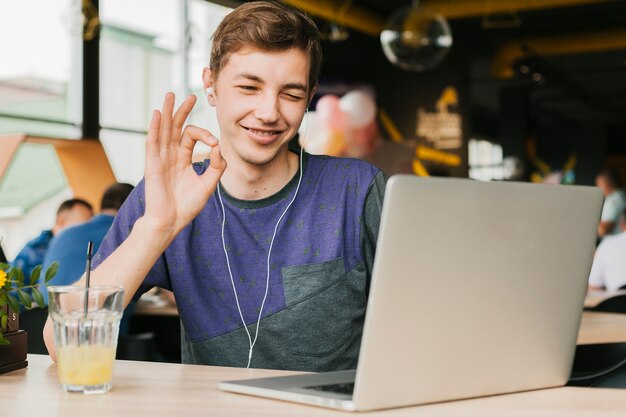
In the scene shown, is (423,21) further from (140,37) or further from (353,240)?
(353,240)

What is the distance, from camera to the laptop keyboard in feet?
3.97

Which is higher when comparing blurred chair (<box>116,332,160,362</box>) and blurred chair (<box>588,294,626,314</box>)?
blurred chair (<box>588,294,626,314</box>)

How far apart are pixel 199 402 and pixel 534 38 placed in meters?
12.4

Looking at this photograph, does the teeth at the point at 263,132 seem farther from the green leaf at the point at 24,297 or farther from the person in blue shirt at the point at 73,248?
the person in blue shirt at the point at 73,248

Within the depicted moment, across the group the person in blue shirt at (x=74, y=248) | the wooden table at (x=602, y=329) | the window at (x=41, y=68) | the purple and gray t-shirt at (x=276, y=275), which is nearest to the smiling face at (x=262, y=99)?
the purple and gray t-shirt at (x=276, y=275)

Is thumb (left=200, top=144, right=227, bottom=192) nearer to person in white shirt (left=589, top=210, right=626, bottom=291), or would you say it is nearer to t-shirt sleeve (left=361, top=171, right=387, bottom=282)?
t-shirt sleeve (left=361, top=171, right=387, bottom=282)

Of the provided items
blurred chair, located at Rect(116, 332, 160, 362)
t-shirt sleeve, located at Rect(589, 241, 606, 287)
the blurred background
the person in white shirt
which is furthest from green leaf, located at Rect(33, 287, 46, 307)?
t-shirt sleeve, located at Rect(589, 241, 606, 287)

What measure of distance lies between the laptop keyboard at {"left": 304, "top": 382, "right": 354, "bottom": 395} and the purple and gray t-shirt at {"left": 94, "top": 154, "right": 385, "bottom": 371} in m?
0.55

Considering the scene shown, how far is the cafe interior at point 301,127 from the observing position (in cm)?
135

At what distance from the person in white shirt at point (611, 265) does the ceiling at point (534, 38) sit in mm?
4041

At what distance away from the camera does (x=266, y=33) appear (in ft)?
6.05

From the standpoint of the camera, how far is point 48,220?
8.06 m

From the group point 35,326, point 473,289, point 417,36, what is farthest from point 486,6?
point 473,289

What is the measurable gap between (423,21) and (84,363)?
18.7ft
